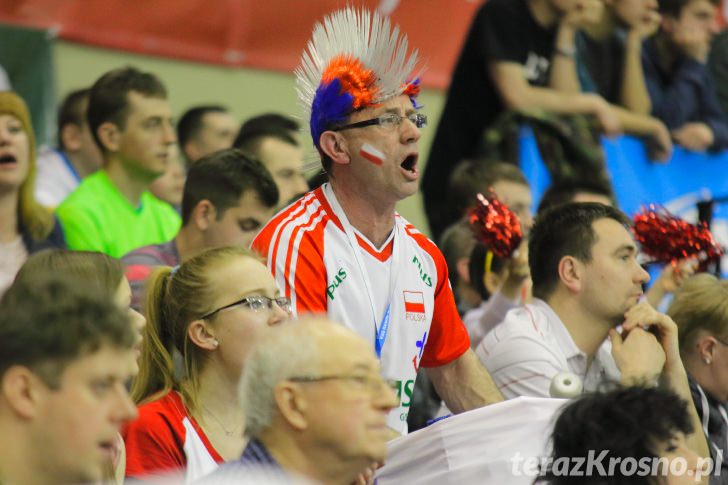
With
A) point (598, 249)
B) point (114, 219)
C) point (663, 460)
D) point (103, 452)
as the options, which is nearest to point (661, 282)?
point (598, 249)

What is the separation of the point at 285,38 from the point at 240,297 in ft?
17.6

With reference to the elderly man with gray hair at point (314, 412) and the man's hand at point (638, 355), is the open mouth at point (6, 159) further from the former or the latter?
the elderly man with gray hair at point (314, 412)

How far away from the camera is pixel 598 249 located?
5.48 metres

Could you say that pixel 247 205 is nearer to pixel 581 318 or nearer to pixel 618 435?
pixel 581 318

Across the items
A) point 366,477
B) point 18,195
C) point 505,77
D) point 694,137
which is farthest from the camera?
point 694,137

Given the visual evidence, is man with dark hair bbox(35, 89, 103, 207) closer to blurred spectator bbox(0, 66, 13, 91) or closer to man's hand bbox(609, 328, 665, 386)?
blurred spectator bbox(0, 66, 13, 91)

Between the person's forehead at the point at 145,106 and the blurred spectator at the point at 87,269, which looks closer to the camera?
the blurred spectator at the point at 87,269

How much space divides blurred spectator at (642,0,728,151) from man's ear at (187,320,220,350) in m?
5.18

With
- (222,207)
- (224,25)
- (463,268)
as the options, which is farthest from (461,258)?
(224,25)

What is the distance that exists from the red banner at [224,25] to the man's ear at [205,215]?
3.05 meters

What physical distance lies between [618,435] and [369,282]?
58.8 inches

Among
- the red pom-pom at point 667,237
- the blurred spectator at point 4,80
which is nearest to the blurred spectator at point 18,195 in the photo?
the blurred spectator at point 4,80

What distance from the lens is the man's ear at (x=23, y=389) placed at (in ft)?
8.88

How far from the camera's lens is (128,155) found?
6.61 m
